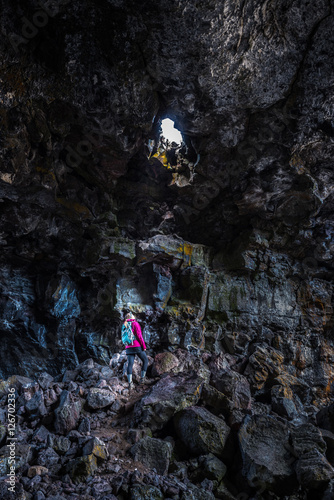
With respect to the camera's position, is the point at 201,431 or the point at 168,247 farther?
the point at 168,247

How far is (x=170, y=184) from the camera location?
37.1 ft

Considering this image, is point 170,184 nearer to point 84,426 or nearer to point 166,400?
point 166,400

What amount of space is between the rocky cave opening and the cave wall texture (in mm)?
52

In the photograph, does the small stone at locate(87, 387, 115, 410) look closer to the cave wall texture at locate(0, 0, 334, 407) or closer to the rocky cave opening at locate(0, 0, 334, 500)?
the rocky cave opening at locate(0, 0, 334, 500)

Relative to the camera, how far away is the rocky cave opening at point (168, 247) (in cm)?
538

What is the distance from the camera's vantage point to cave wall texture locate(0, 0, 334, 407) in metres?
6.12

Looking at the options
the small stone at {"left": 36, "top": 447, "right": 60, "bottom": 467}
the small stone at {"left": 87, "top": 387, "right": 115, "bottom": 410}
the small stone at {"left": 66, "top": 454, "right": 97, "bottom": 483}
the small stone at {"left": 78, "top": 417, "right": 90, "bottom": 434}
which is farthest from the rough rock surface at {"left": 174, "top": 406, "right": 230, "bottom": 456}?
the small stone at {"left": 36, "top": 447, "right": 60, "bottom": 467}

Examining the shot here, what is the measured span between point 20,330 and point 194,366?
756 cm

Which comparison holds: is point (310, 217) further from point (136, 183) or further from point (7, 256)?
point (7, 256)

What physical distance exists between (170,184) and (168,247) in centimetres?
259

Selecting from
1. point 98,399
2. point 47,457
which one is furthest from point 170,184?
point 47,457

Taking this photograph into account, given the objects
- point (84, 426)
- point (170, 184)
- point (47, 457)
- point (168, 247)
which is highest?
point (170, 184)

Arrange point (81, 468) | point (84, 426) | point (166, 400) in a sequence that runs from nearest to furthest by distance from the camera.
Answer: point (81, 468)
point (84, 426)
point (166, 400)

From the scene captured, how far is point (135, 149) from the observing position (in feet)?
30.2
